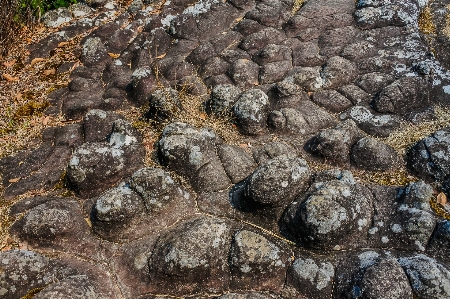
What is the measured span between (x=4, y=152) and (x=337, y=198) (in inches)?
127

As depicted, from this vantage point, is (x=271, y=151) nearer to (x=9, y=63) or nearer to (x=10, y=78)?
(x=10, y=78)

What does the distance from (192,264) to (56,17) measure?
15.9 ft

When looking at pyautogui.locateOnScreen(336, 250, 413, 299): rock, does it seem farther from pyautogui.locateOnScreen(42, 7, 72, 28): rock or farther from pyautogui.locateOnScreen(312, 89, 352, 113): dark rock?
pyautogui.locateOnScreen(42, 7, 72, 28): rock

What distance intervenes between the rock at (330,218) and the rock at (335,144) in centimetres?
50

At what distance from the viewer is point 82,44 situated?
5.68 m

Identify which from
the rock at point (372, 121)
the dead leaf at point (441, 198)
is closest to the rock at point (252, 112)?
the rock at point (372, 121)

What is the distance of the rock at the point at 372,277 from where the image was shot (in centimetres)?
260


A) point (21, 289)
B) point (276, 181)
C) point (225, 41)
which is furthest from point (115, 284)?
point (225, 41)

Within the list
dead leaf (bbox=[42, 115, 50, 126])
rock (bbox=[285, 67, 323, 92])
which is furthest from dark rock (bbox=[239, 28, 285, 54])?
dead leaf (bbox=[42, 115, 50, 126])

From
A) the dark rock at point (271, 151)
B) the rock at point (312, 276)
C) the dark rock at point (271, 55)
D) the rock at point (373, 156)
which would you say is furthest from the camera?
the dark rock at point (271, 55)

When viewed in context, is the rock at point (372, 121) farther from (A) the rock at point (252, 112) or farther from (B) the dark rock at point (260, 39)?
(B) the dark rock at point (260, 39)

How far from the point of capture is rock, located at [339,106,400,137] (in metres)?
3.94

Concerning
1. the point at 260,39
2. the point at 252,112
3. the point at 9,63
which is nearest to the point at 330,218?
the point at 252,112

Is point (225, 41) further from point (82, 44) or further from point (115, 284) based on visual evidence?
point (115, 284)
